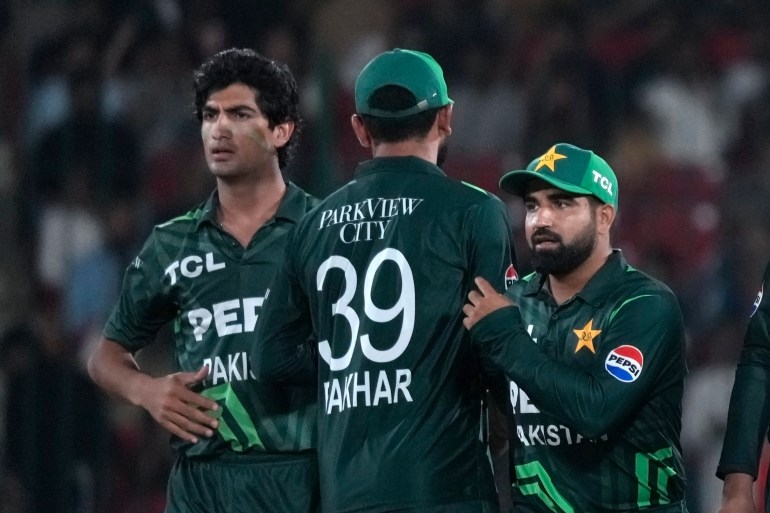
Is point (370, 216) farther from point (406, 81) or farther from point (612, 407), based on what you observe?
point (612, 407)

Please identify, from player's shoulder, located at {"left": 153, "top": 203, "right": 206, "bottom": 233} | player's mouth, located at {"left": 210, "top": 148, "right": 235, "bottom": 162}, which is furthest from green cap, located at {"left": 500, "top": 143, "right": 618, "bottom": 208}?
player's shoulder, located at {"left": 153, "top": 203, "right": 206, "bottom": 233}

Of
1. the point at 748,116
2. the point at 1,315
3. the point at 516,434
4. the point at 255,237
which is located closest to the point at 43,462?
the point at 1,315

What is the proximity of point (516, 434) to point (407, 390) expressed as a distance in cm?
61

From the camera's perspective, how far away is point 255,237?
3.82 meters

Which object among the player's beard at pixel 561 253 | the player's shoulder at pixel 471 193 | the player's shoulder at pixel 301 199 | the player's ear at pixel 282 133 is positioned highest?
the player's ear at pixel 282 133

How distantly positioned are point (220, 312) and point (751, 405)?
1451 mm

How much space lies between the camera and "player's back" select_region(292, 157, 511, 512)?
9.77 feet

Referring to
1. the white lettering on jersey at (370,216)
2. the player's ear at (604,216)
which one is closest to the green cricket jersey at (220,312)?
the white lettering on jersey at (370,216)

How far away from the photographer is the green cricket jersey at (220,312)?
365cm

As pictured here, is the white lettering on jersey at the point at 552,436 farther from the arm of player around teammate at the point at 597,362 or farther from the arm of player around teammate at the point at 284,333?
the arm of player around teammate at the point at 284,333

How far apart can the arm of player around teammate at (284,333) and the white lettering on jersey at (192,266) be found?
54 cm

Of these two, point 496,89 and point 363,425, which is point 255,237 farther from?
point 496,89

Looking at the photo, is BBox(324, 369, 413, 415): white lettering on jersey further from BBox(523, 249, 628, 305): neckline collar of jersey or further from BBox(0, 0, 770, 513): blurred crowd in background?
BBox(0, 0, 770, 513): blurred crowd in background

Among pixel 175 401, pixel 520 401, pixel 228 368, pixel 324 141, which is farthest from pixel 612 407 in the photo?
pixel 324 141
